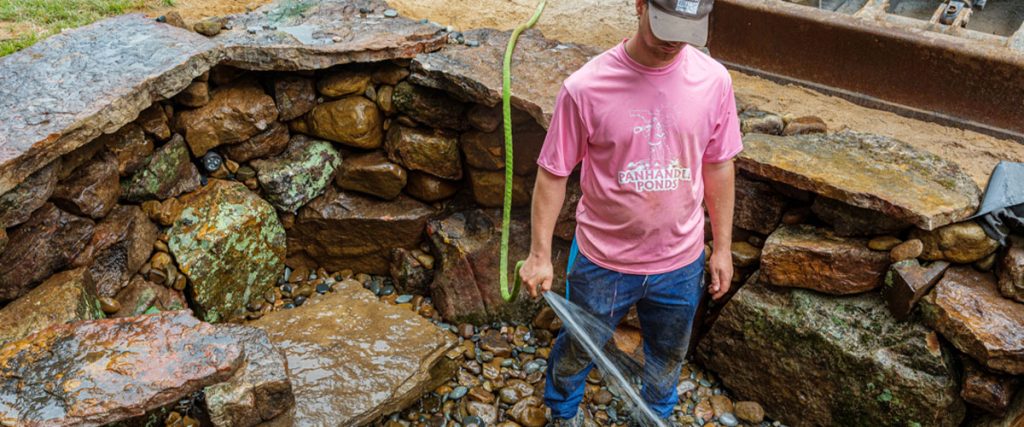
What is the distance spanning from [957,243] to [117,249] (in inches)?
156

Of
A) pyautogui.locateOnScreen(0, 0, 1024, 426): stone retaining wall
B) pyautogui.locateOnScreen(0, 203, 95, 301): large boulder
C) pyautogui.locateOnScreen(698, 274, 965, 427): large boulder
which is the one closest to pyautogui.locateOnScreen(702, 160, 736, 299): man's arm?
pyautogui.locateOnScreen(0, 0, 1024, 426): stone retaining wall

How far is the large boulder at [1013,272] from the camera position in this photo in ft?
9.84

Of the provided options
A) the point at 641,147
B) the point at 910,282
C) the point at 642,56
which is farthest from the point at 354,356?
the point at 910,282

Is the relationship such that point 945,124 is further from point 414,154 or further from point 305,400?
point 305,400

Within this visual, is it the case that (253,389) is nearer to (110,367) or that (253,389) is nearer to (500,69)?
(110,367)

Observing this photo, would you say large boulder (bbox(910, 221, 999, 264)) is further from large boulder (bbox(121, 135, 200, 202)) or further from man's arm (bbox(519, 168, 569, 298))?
large boulder (bbox(121, 135, 200, 202))

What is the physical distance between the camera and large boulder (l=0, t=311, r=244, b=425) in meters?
2.60

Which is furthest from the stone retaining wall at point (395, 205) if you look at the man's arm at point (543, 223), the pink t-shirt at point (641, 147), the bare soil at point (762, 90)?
the man's arm at point (543, 223)

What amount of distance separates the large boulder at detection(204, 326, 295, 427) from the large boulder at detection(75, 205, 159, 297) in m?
1.11

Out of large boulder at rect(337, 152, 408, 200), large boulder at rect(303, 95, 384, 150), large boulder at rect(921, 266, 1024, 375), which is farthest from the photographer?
large boulder at rect(337, 152, 408, 200)

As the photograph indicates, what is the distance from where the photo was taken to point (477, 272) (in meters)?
4.39

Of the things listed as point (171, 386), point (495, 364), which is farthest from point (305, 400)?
point (495, 364)

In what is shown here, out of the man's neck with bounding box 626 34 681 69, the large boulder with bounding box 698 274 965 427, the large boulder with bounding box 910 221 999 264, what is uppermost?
the man's neck with bounding box 626 34 681 69

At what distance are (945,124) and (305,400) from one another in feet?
12.5
